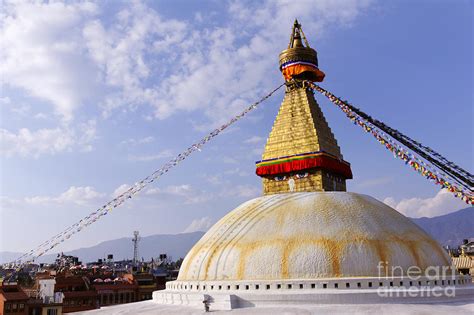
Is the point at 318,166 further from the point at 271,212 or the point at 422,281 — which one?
the point at 422,281

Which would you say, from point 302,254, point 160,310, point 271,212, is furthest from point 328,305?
point 160,310

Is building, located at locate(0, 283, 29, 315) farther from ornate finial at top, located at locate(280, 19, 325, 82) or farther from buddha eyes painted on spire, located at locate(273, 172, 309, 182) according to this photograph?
ornate finial at top, located at locate(280, 19, 325, 82)

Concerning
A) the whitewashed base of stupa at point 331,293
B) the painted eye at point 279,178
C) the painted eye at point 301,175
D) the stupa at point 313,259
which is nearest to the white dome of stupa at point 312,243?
the stupa at point 313,259

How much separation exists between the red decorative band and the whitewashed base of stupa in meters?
7.52

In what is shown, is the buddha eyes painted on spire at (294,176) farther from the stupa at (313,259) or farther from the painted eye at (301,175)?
the stupa at (313,259)

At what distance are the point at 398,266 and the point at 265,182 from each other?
906 centimetres

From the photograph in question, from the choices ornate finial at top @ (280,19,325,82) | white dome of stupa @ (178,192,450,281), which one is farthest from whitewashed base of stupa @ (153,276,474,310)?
ornate finial at top @ (280,19,325,82)

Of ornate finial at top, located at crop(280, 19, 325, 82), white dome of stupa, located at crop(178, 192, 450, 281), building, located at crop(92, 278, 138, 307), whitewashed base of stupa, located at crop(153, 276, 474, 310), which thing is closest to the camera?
whitewashed base of stupa, located at crop(153, 276, 474, 310)

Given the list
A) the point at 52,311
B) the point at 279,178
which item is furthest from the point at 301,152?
the point at 52,311

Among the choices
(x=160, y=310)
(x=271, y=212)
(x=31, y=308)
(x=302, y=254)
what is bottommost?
(x=31, y=308)

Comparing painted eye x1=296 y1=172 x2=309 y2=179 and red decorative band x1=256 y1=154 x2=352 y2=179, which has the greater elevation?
red decorative band x1=256 y1=154 x2=352 y2=179

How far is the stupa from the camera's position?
48.9 ft

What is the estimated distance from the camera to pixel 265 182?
23.1m

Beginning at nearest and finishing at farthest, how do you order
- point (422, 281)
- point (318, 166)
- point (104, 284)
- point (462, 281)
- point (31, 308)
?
point (422, 281)
point (462, 281)
point (318, 166)
point (31, 308)
point (104, 284)
